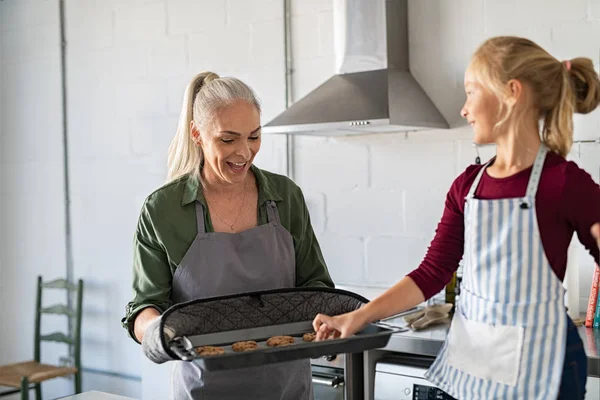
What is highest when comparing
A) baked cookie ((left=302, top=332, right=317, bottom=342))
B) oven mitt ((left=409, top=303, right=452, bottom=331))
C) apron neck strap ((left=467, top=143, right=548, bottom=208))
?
apron neck strap ((left=467, top=143, right=548, bottom=208))

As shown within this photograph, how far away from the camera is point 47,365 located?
3.62 metres

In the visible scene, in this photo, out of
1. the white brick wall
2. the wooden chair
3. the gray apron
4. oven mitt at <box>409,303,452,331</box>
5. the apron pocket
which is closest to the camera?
the apron pocket

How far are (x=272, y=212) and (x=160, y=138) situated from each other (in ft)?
5.89

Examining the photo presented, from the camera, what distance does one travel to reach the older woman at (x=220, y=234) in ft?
5.74

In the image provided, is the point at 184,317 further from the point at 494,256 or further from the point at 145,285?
the point at 494,256

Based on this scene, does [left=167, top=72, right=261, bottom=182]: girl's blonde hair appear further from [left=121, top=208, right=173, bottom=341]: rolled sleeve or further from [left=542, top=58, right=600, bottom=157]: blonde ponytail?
[left=542, top=58, right=600, bottom=157]: blonde ponytail

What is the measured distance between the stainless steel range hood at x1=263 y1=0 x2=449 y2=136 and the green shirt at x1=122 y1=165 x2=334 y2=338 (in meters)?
0.76

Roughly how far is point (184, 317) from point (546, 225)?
2.43 ft

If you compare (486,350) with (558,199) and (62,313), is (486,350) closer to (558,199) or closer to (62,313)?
(558,199)

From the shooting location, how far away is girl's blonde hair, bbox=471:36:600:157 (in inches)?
52.7

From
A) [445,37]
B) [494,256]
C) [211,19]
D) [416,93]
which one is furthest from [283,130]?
[494,256]

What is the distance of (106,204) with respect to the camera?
3.74 metres

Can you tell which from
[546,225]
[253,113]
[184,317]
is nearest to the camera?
[546,225]

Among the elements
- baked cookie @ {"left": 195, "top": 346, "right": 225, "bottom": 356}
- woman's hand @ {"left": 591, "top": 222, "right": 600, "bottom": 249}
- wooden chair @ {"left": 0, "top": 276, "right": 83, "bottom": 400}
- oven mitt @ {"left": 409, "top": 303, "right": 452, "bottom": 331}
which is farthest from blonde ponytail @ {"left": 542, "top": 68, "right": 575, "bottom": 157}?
wooden chair @ {"left": 0, "top": 276, "right": 83, "bottom": 400}
